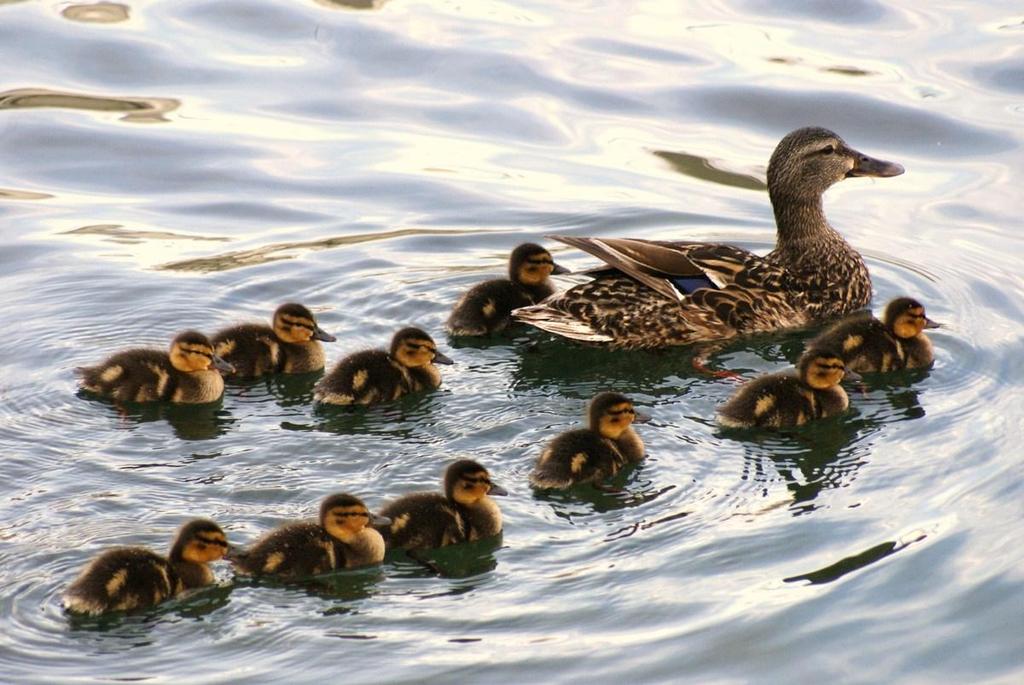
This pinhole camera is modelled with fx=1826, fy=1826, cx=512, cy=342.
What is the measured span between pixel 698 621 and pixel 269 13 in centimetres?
770

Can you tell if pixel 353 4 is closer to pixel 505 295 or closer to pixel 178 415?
pixel 505 295

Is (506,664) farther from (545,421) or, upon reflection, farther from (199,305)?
(199,305)

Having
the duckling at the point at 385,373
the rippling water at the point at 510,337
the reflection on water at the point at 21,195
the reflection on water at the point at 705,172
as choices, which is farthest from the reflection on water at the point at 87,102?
the duckling at the point at 385,373

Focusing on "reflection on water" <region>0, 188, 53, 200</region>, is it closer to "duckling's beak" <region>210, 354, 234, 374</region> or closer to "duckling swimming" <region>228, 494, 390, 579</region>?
"duckling's beak" <region>210, 354, 234, 374</region>

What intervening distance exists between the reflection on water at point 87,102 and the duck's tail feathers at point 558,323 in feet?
12.7

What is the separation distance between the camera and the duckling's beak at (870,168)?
848 cm

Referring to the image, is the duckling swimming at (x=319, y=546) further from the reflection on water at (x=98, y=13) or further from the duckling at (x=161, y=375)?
the reflection on water at (x=98, y=13)

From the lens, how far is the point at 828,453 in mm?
6480

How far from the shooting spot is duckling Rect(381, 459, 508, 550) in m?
5.71

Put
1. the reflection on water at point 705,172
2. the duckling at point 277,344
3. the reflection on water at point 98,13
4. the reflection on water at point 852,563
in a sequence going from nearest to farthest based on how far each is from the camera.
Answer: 1. the reflection on water at point 852,563
2. the duckling at point 277,344
3. the reflection on water at point 705,172
4. the reflection on water at point 98,13

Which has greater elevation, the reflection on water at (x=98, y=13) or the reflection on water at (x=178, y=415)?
the reflection on water at (x=98, y=13)

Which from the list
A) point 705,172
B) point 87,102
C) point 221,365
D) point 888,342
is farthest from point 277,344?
point 87,102

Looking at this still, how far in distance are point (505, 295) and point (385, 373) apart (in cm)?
98

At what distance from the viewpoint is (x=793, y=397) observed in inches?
263
